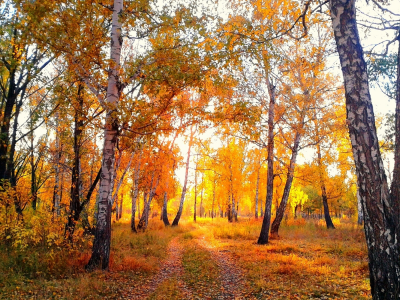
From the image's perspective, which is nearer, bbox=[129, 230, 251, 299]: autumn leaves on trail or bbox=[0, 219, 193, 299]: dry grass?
bbox=[0, 219, 193, 299]: dry grass

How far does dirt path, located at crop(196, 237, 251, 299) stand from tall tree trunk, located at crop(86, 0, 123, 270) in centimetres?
321

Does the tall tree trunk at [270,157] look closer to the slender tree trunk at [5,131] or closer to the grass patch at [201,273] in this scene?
the grass patch at [201,273]

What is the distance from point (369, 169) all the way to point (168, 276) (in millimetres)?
5740

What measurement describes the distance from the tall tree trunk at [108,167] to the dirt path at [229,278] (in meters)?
3.21

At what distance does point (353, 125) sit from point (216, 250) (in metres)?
8.13

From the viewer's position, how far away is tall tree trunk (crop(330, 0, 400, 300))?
3449 millimetres

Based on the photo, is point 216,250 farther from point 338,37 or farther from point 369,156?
point 338,37

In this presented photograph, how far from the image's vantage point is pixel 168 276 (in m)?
7.00

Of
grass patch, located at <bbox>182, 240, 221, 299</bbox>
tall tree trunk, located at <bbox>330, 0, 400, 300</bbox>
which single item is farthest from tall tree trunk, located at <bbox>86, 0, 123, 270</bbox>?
tall tree trunk, located at <bbox>330, 0, 400, 300</bbox>

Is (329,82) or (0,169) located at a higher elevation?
(329,82)

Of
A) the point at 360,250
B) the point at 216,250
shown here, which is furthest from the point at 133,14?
the point at 360,250

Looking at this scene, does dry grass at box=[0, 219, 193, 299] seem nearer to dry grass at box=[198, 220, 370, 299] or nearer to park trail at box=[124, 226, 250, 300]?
park trail at box=[124, 226, 250, 300]

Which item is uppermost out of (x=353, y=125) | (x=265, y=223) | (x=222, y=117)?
(x=222, y=117)

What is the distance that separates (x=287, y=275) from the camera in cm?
655
